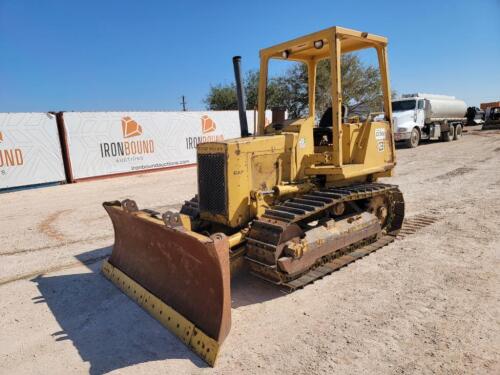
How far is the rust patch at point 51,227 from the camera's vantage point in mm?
7025

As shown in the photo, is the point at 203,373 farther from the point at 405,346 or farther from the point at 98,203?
the point at 98,203

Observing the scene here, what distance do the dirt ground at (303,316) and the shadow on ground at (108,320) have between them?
13mm

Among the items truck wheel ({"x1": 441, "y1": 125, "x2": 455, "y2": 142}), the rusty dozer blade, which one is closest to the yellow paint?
the rusty dozer blade

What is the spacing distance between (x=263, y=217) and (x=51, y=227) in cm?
559

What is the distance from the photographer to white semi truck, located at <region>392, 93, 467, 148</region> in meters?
19.3

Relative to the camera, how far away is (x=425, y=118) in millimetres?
20312

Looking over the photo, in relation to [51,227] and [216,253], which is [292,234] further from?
[51,227]

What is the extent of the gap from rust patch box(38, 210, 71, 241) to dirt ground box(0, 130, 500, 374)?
353 millimetres

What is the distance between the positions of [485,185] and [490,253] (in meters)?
5.32

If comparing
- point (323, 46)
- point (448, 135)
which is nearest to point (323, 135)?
point (323, 46)

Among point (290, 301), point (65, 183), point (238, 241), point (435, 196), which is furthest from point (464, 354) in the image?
point (65, 183)

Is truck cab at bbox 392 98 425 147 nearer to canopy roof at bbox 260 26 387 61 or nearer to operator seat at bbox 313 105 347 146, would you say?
canopy roof at bbox 260 26 387 61

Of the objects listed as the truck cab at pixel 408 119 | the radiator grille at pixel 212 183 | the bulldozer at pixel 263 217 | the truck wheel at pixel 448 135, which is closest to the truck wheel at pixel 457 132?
the truck wheel at pixel 448 135

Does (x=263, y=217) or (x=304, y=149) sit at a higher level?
(x=304, y=149)
